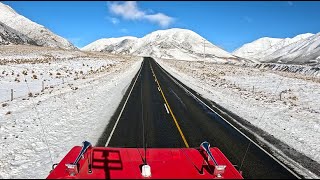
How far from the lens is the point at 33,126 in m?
14.6

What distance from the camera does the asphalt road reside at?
36.0 feet

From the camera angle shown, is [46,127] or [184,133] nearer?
[184,133]

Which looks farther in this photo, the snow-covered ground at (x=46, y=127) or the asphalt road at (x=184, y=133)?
the asphalt road at (x=184, y=133)

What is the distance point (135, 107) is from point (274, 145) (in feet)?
30.2

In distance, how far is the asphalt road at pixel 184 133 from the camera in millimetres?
10961

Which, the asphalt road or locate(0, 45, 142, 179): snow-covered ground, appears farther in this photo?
the asphalt road

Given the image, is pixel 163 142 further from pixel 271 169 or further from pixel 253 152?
pixel 271 169

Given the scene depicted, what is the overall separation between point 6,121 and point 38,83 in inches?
843

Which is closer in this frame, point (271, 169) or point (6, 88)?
point (271, 169)

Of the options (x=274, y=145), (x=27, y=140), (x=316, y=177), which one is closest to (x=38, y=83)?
(x=27, y=140)

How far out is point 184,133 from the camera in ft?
47.2

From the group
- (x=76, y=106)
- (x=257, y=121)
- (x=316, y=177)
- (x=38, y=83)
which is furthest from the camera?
(x=38, y=83)

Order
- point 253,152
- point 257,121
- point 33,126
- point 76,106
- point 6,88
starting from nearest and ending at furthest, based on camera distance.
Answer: point 253,152 < point 33,126 < point 257,121 < point 76,106 < point 6,88

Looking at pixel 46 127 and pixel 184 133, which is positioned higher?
pixel 46 127
